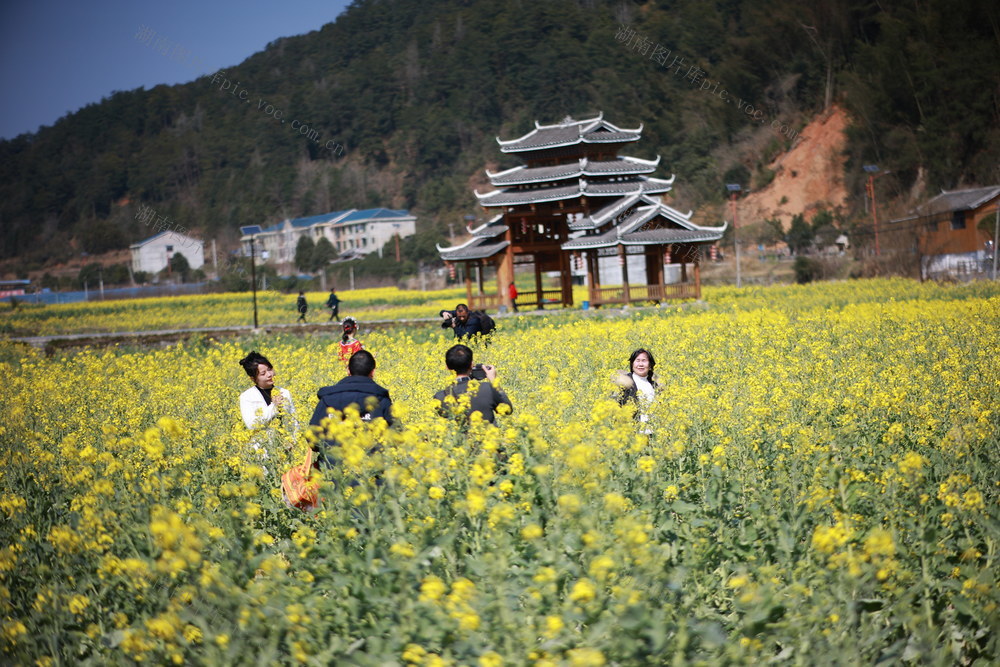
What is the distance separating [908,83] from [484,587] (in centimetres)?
5324

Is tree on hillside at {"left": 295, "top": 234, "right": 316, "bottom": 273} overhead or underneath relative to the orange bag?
overhead

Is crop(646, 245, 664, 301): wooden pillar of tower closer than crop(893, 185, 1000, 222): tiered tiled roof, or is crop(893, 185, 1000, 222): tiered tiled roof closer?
crop(646, 245, 664, 301): wooden pillar of tower

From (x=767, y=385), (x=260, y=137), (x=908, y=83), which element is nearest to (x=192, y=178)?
(x=260, y=137)

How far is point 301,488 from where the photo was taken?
5.37 m

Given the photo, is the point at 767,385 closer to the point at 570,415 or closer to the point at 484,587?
the point at 570,415

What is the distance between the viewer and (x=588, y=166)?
120ft

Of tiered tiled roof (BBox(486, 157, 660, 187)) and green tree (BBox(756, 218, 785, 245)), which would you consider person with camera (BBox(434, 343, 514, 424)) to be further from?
green tree (BBox(756, 218, 785, 245))

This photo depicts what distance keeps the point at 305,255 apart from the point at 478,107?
28.1 metres

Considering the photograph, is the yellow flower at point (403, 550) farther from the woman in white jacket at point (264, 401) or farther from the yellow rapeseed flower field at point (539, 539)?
the woman in white jacket at point (264, 401)

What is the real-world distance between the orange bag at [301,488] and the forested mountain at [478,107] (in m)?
45.5

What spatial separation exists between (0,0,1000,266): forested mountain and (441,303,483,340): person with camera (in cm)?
3860

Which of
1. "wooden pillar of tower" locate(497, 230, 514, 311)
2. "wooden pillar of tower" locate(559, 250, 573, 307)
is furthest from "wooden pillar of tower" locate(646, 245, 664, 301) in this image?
"wooden pillar of tower" locate(497, 230, 514, 311)

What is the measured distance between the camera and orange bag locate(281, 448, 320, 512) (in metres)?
5.29

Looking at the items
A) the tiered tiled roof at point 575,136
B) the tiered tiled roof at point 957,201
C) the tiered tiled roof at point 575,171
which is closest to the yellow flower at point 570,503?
the tiered tiled roof at point 575,171
